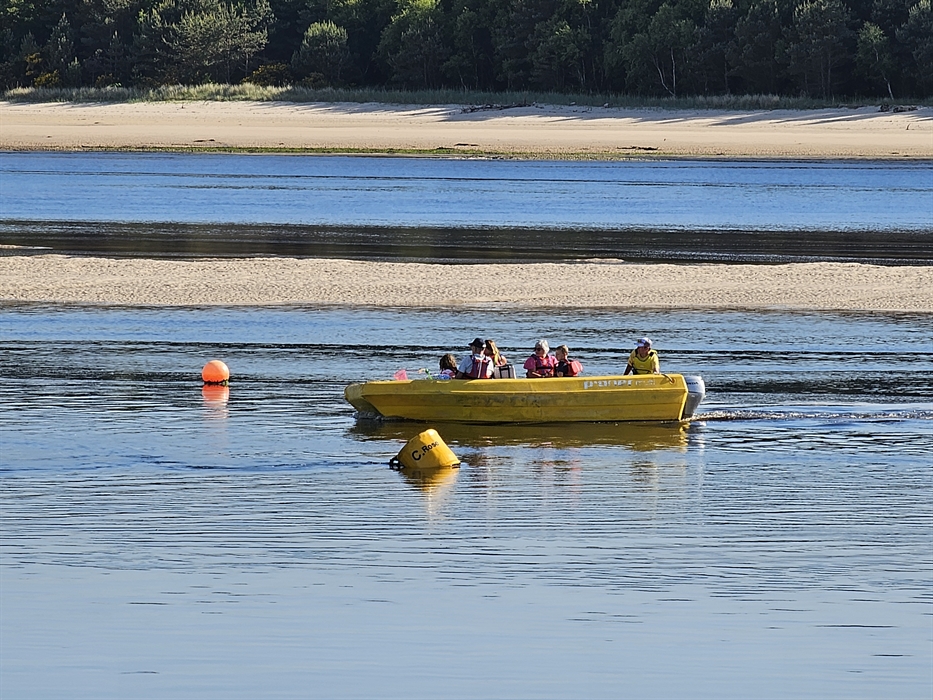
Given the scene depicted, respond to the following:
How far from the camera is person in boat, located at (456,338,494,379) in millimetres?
20219

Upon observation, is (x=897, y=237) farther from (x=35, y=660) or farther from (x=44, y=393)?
(x=35, y=660)

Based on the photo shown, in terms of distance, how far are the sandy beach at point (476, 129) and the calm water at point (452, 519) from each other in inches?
1815

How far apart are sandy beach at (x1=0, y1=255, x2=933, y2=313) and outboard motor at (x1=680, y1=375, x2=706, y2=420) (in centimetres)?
1079

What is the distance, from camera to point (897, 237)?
144 ft

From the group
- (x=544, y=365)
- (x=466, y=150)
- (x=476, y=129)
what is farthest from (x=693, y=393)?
(x=476, y=129)

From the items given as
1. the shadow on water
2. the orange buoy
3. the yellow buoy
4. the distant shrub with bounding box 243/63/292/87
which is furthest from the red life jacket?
the distant shrub with bounding box 243/63/292/87

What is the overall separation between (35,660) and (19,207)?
42694mm

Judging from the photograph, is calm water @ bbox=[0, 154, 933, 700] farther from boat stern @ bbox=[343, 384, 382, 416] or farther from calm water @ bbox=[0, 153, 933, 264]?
calm water @ bbox=[0, 153, 933, 264]

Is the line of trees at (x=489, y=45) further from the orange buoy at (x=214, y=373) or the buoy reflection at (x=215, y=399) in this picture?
the buoy reflection at (x=215, y=399)

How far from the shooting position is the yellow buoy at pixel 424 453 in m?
17.6

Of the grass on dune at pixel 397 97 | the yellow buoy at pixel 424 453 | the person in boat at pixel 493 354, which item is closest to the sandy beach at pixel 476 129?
the grass on dune at pixel 397 97

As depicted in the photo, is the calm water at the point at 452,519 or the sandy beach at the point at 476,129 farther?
the sandy beach at the point at 476,129

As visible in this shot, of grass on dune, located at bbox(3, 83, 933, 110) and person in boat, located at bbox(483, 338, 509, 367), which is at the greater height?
grass on dune, located at bbox(3, 83, 933, 110)

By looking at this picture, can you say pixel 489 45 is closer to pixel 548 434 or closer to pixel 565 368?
pixel 565 368
